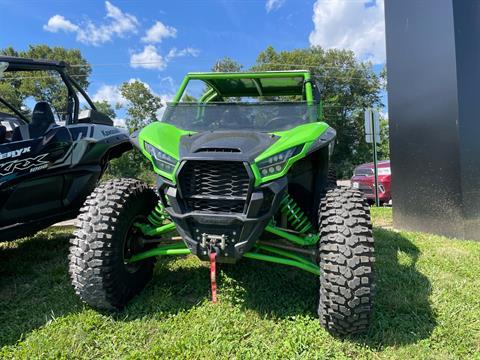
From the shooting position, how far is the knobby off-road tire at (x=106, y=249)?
2.63m

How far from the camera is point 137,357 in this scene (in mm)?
2260

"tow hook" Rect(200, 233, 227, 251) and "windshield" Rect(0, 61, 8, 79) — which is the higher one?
"windshield" Rect(0, 61, 8, 79)

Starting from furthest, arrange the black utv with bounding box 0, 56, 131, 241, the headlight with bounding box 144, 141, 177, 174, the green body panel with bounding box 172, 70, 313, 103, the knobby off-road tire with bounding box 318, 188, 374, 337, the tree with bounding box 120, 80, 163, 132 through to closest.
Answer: the tree with bounding box 120, 80, 163, 132 < the green body panel with bounding box 172, 70, 313, 103 < the black utv with bounding box 0, 56, 131, 241 < the headlight with bounding box 144, 141, 177, 174 < the knobby off-road tire with bounding box 318, 188, 374, 337

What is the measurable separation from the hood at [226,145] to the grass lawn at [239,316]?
1148 mm

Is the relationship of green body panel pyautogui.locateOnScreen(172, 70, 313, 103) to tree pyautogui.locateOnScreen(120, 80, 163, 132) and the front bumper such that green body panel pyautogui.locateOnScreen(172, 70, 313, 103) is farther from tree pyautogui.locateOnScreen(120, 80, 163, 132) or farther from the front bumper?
tree pyautogui.locateOnScreen(120, 80, 163, 132)

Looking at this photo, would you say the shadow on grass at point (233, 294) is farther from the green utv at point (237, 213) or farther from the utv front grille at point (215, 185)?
the utv front grille at point (215, 185)

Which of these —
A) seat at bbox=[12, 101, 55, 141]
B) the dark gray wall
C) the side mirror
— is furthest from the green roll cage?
the dark gray wall

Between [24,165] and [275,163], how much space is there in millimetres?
2314

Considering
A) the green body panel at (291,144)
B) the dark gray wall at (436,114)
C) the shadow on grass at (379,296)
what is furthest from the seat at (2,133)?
the dark gray wall at (436,114)

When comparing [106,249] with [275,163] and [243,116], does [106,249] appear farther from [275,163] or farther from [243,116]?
[243,116]

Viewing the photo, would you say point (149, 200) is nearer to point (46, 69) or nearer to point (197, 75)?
point (197, 75)

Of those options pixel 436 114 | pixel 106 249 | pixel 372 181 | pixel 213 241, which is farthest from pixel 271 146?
pixel 372 181

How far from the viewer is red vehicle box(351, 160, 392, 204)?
8156mm

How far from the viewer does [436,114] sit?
202 inches
